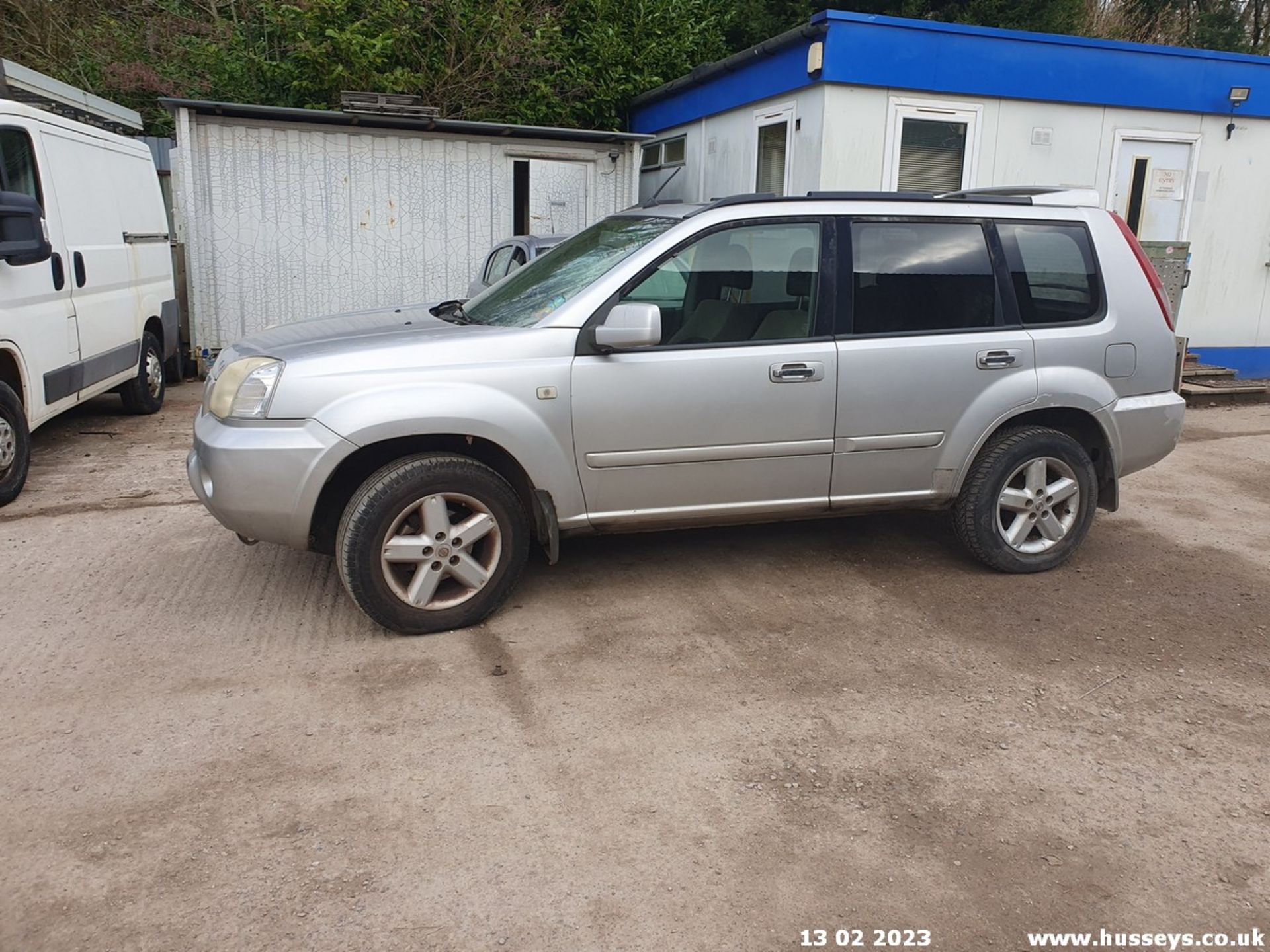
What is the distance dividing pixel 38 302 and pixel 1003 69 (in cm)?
841

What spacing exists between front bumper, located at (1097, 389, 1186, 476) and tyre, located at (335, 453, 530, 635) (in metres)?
2.98

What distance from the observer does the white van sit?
242 inches

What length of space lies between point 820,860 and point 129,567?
382 cm

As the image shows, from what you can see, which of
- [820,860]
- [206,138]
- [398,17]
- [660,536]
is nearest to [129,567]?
[660,536]

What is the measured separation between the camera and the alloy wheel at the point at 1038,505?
5055 mm

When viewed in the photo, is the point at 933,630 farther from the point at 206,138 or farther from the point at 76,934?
the point at 206,138

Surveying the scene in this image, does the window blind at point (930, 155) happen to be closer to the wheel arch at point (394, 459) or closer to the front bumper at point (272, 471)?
the wheel arch at point (394, 459)

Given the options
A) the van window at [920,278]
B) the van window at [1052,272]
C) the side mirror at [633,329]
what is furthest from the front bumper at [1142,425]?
the side mirror at [633,329]

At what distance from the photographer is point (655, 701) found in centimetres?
382

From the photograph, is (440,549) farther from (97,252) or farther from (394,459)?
(97,252)

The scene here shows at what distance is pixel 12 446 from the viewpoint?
6.19 meters

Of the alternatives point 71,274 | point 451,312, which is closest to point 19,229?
point 71,274

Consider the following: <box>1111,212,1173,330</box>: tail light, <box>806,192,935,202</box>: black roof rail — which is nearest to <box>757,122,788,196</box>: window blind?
<box>1111,212,1173,330</box>: tail light

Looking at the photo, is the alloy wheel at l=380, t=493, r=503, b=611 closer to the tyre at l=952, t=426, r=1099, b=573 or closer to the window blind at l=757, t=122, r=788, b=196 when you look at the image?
the tyre at l=952, t=426, r=1099, b=573
